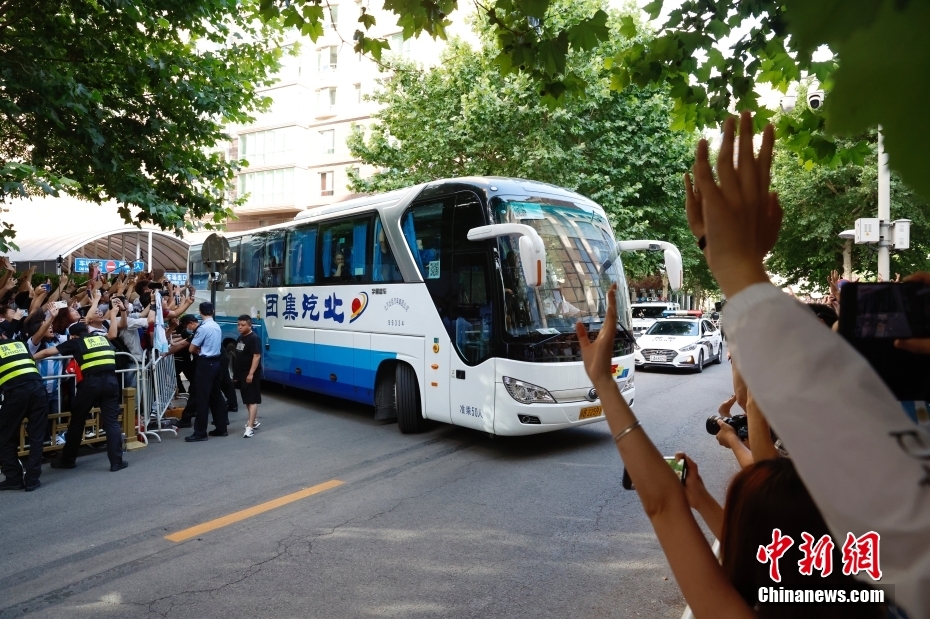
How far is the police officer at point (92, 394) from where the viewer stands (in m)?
7.42

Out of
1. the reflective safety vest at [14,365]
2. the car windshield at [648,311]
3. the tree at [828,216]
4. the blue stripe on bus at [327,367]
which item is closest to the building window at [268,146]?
the car windshield at [648,311]

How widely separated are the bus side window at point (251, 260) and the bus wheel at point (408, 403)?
208 inches

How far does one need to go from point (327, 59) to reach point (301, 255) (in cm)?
3433

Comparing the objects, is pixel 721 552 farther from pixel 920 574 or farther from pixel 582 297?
pixel 582 297

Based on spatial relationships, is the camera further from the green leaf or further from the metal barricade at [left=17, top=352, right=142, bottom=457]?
the metal barricade at [left=17, top=352, right=142, bottom=457]

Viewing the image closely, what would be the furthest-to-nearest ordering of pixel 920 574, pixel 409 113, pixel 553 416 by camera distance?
pixel 409 113 < pixel 553 416 < pixel 920 574

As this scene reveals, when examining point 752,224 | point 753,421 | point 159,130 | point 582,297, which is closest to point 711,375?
point 582,297

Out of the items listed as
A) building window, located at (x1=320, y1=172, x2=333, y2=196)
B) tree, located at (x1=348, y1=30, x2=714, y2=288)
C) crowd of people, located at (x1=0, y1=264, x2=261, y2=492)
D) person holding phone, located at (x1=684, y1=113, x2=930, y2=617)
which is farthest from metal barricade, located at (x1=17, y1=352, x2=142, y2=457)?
building window, located at (x1=320, y1=172, x2=333, y2=196)

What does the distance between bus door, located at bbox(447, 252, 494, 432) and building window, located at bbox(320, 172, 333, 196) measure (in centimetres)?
3509

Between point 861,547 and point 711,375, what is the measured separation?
57.0ft

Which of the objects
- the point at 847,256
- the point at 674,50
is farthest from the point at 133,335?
the point at 847,256

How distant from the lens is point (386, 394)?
9742 millimetres

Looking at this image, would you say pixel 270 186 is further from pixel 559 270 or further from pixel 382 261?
pixel 559 270

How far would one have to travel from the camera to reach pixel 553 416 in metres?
7.75
